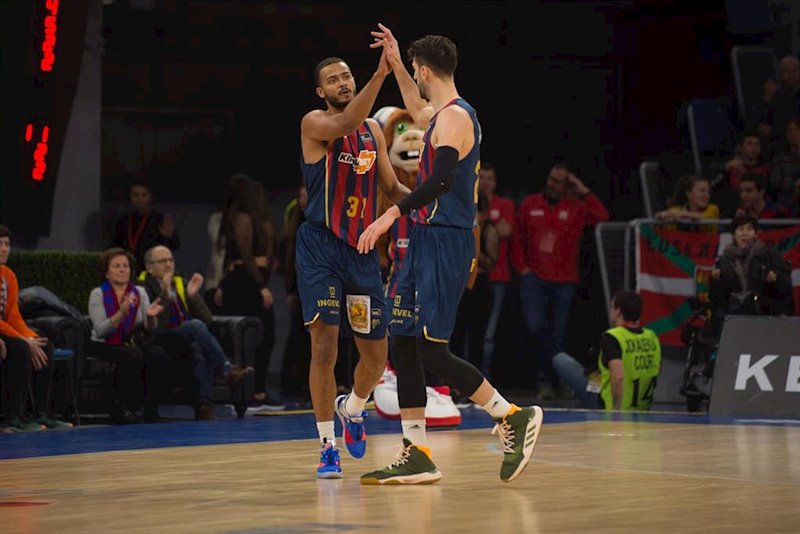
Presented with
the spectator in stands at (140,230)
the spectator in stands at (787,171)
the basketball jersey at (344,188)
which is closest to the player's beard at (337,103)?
the basketball jersey at (344,188)

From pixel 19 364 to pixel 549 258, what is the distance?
19.0ft

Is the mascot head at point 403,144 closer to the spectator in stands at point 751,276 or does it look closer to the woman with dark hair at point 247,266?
the woman with dark hair at point 247,266

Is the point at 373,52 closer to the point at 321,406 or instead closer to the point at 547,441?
the point at 547,441

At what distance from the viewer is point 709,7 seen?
64.2 ft

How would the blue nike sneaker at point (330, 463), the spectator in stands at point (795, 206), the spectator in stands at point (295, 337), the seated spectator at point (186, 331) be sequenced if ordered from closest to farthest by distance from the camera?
1. the blue nike sneaker at point (330, 463)
2. the seated spectator at point (186, 331)
3. the spectator in stands at point (295, 337)
4. the spectator in stands at point (795, 206)

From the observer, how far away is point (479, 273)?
1569 centimetres

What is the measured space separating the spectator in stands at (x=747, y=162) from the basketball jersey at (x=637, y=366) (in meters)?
2.99

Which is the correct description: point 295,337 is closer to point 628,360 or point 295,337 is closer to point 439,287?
point 628,360

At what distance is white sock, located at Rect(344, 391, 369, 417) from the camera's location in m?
8.91

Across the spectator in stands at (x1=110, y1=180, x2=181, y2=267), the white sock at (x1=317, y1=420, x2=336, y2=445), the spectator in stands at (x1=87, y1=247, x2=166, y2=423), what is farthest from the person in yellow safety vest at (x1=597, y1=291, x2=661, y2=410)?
the white sock at (x1=317, y1=420, x2=336, y2=445)

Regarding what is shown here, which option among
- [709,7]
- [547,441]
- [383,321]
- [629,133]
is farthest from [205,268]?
[383,321]

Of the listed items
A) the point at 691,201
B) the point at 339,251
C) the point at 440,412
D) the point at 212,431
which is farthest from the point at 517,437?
the point at 691,201

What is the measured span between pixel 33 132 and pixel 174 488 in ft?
21.7

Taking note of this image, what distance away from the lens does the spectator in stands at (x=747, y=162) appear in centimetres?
1598
